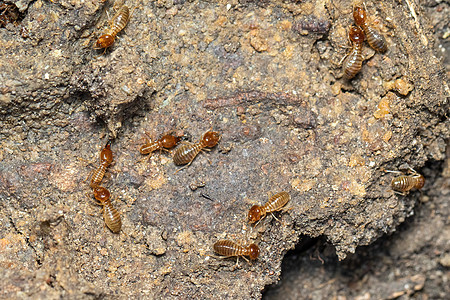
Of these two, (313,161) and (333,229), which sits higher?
(313,161)

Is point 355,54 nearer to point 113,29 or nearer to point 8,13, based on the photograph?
point 113,29

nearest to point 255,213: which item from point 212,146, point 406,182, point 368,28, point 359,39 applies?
point 212,146

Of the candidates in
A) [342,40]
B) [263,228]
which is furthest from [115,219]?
[342,40]

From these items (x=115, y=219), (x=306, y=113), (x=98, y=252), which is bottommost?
(x=98, y=252)

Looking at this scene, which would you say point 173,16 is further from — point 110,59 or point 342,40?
point 342,40

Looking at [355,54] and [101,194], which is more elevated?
[355,54]

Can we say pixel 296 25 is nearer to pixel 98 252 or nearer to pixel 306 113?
pixel 306 113

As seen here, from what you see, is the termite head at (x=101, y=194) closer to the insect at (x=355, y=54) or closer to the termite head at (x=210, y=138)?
the termite head at (x=210, y=138)

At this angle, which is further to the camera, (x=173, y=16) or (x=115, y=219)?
(x=173, y=16)
